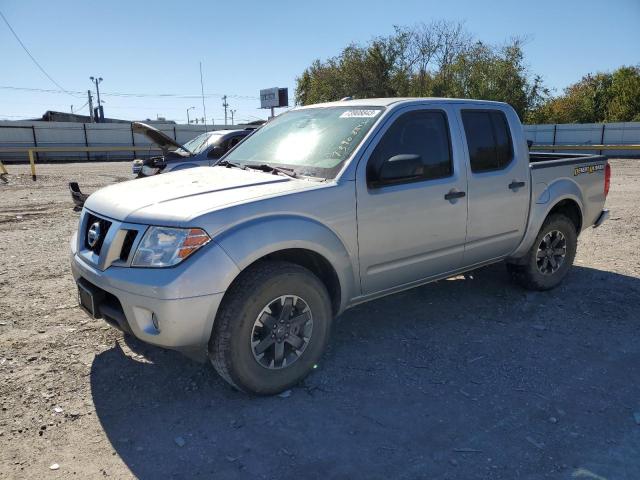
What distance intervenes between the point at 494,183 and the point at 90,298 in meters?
3.26

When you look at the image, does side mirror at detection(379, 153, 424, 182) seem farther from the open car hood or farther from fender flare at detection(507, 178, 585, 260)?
the open car hood

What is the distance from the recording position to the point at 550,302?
192 inches

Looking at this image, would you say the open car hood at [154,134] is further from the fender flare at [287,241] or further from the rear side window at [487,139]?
the fender flare at [287,241]

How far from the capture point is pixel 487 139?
14.3ft

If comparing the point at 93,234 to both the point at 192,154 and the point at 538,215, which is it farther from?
the point at 192,154

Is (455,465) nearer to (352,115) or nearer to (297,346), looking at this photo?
(297,346)

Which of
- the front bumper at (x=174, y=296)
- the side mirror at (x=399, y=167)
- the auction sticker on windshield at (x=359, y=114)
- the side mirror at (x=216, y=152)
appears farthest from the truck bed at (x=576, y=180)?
the side mirror at (x=216, y=152)

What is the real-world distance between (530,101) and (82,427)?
42.3m

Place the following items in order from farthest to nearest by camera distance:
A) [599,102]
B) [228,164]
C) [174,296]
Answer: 1. [599,102]
2. [228,164]
3. [174,296]

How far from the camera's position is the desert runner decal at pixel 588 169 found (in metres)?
5.14

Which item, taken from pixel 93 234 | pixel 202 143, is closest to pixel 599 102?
pixel 202 143

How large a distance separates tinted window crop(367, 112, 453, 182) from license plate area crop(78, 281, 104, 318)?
1.94m

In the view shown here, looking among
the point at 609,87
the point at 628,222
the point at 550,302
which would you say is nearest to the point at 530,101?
the point at 609,87

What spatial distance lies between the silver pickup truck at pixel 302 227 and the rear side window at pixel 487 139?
0.01 metres
